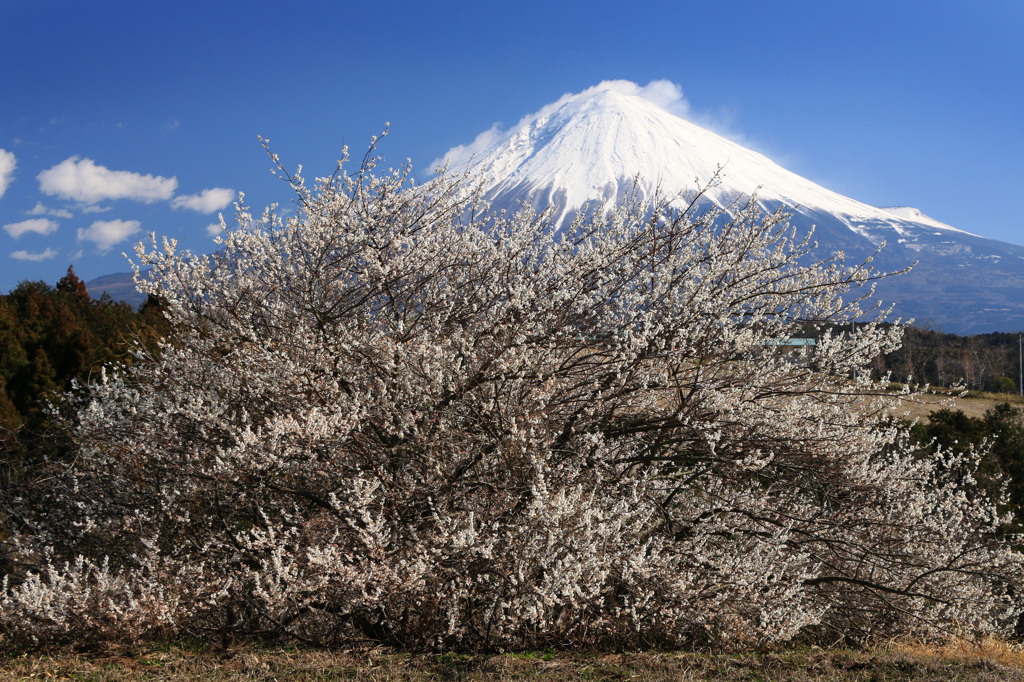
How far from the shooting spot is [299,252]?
611cm

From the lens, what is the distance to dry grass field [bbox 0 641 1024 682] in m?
3.74

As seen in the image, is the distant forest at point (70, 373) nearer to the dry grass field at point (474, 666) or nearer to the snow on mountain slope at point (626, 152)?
the dry grass field at point (474, 666)

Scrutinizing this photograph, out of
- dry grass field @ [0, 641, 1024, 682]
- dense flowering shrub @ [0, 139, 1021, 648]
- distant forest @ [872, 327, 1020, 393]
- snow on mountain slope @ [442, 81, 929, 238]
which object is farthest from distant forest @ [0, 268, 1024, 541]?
snow on mountain slope @ [442, 81, 929, 238]

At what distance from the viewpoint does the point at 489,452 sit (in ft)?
16.7

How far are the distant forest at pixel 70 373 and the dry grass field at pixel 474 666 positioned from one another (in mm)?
2629

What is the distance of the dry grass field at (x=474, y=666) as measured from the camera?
3742 millimetres

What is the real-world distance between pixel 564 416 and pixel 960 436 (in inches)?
478

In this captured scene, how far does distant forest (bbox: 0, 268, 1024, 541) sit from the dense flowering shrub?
119 centimetres

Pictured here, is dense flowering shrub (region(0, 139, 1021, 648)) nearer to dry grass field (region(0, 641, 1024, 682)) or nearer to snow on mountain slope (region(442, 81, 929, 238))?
dry grass field (region(0, 641, 1024, 682))

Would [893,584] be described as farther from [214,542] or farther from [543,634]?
[214,542]

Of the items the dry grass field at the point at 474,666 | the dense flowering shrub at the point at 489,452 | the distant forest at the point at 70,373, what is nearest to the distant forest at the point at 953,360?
the distant forest at the point at 70,373

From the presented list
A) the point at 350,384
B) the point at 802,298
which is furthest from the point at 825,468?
the point at 350,384

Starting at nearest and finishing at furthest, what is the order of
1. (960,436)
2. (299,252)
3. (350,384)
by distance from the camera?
(350,384) < (299,252) < (960,436)

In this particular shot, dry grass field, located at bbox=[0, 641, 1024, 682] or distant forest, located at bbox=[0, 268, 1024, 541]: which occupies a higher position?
distant forest, located at bbox=[0, 268, 1024, 541]
